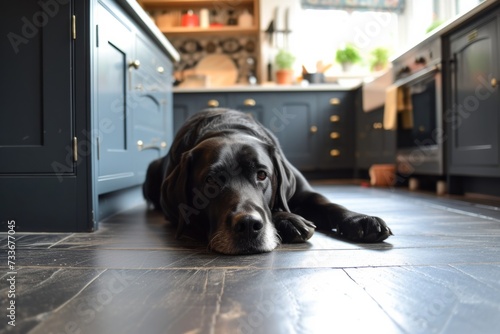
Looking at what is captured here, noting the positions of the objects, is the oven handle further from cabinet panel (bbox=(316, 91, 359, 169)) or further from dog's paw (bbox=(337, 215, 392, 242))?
dog's paw (bbox=(337, 215, 392, 242))

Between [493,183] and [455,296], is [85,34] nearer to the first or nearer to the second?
[455,296]

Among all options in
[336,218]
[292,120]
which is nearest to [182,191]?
[336,218]

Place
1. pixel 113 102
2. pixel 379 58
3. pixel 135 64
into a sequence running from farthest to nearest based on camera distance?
1. pixel 379 58
2. pixel 135 64
3. pixel 113 102

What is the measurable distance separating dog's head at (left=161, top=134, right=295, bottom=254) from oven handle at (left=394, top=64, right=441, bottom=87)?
2.27m

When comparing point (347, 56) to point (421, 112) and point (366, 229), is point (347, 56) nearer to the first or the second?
point (421, 112)

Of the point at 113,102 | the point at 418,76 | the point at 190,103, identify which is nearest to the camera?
the point at 113,102

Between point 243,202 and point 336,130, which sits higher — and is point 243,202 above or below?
below

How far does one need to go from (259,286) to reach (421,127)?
329 cm

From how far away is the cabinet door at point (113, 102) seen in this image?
196cm

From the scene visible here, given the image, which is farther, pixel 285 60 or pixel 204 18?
pixel 204 18

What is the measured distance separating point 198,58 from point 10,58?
453 cm

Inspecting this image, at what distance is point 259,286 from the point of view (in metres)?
1.02

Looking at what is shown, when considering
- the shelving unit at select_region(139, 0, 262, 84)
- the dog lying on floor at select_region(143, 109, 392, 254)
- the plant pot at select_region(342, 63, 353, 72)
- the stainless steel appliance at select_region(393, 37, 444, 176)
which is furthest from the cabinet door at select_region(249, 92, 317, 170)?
the dog lying on floor at select_region(143, 109, 392, 254)

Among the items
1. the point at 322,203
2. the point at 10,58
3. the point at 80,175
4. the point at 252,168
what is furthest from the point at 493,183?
the point at 10,58
